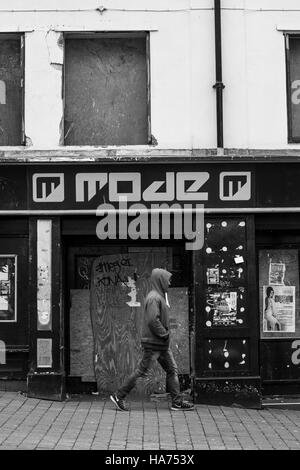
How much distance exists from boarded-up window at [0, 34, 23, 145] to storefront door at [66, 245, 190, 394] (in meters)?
1.98

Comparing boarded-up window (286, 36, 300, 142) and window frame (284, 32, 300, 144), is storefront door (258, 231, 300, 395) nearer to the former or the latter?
window frame (284, 32, 300, 144)

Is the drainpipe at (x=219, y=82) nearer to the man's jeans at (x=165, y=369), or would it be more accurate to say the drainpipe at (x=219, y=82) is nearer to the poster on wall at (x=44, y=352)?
the man's jeans at (x=165, y=369)

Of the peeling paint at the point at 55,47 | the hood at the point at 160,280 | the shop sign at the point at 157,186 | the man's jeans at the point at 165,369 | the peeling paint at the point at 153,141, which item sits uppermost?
the peeling paint at the point at 55,47

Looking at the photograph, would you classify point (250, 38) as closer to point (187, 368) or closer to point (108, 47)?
point (108, 47)

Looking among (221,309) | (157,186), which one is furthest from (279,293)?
(157,186)

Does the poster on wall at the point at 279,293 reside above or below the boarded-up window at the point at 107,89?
below

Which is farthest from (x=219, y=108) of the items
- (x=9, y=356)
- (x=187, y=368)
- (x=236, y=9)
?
(x=9, y=356)

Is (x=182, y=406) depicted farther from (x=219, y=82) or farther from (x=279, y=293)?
(x=219, y=82)

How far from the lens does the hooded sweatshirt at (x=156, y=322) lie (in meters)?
9.54

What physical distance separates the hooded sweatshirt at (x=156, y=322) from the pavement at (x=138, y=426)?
2.95ft

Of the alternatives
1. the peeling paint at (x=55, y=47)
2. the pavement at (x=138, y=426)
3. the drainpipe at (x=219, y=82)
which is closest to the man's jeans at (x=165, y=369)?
the pavement at (x=138, y=426)

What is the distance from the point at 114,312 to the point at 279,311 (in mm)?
2434

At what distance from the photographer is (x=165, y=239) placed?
1084cm

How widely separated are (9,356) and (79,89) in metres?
4.00
